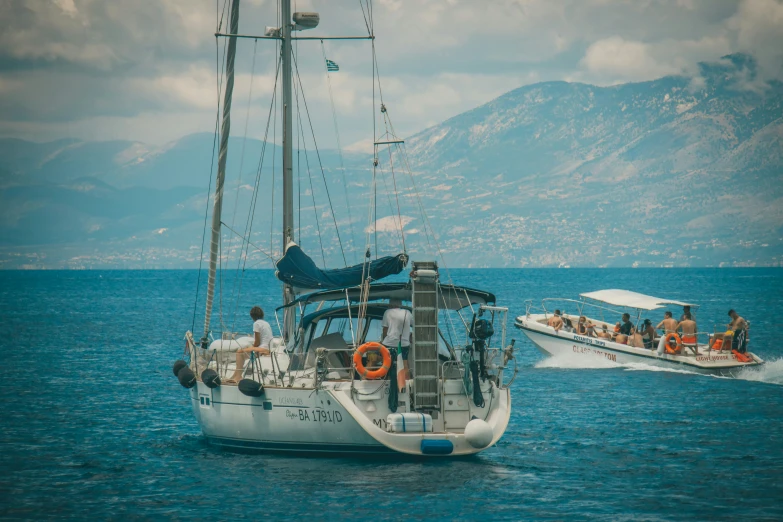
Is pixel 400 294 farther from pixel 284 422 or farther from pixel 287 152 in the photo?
pixel 287 152

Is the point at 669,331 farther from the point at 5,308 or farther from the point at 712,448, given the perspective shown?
the point at 5,308

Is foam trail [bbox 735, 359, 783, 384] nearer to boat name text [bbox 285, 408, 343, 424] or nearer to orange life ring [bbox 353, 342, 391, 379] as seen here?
orange life ring [bbox 353, 342, 391, 379]

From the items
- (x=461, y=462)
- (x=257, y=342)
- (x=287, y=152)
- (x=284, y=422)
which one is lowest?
(x=461, y=462)

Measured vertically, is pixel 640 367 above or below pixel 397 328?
below

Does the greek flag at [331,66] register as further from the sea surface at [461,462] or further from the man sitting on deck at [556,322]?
the man sitting on deck at [556,322]

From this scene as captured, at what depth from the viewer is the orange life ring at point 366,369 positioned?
2267cm

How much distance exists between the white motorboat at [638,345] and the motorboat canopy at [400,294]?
15927 millimetres

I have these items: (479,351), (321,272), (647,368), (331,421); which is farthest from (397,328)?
(647,368)

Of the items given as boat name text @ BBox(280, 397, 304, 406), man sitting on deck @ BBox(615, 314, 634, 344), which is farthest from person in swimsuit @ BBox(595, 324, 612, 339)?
boat name text @ BBox(280, 397, 304, 406)

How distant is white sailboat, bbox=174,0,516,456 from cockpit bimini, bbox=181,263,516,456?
0.03 meters

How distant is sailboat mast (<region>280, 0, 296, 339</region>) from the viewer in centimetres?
2631

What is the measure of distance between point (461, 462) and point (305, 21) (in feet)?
40.0

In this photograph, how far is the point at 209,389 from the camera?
82.3ft

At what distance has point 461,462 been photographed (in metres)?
23.9
